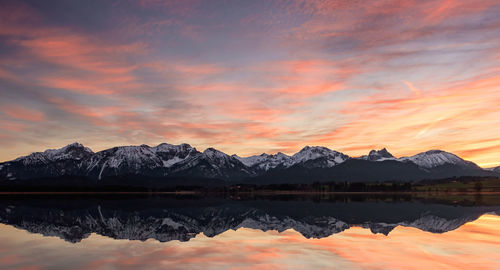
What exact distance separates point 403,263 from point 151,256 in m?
19.7

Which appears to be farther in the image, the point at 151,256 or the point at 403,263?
the point at 151,256

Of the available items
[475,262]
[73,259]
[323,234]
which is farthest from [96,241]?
[475,262]

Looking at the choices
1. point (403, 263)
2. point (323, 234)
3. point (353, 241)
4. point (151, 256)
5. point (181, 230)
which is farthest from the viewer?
point (181, 230)

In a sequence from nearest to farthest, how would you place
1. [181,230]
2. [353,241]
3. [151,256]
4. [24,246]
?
[151,256] → [24,246] → [353,241] → [181,230]

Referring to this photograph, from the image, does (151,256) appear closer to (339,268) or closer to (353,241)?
(339,268)

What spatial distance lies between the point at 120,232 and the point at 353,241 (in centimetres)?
2793

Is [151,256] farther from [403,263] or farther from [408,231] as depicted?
[408,231]

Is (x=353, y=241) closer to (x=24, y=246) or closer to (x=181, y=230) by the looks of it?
(x=181, y=230)

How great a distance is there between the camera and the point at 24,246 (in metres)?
38.7

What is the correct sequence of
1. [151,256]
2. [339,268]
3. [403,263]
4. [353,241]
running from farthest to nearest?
[353,241] → [151,256] → [403,263] → [339,268]

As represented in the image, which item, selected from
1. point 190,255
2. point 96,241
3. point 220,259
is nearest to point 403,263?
point 220,259

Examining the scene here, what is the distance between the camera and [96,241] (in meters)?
41.9

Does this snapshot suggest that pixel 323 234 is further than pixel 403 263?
Yes

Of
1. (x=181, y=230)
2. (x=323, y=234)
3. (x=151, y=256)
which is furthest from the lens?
(x=181, y=230)
